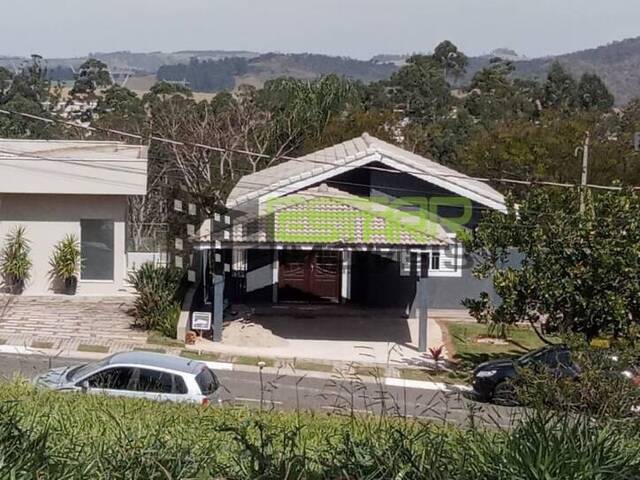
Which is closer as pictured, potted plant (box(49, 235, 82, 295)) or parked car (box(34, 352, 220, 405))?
parked car (box(34, 352, 220, 405))

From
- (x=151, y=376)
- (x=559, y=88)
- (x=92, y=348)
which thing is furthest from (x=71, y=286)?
(x=559, y=88)

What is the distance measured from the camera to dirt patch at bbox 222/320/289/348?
22625mm

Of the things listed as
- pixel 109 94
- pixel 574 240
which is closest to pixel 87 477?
pixel 574 240

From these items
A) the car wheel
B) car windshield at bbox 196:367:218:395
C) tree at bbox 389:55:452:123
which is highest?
tree at bbox 389:55:452:123

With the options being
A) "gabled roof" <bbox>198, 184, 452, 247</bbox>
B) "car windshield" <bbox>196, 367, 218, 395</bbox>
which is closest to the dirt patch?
"gabled roof" <bbox>198, 184, 452, 247</bbox>

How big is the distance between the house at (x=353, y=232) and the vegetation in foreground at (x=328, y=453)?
1674 cm

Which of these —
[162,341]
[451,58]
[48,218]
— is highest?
[451,58]

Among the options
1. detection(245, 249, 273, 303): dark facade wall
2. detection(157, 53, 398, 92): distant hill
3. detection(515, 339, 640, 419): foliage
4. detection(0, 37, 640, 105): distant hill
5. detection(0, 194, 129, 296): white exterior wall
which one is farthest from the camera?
detection(157, 53, 398, 92): distant hill

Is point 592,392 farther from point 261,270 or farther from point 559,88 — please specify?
point 559,88

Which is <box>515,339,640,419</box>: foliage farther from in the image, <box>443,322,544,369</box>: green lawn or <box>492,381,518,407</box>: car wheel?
<box>443,322,544,369</box>: green lawn

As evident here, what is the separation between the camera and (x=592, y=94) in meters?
77.8

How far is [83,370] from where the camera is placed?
14219 millimetres

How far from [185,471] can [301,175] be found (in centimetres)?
2044

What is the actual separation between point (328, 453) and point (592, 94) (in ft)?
251
